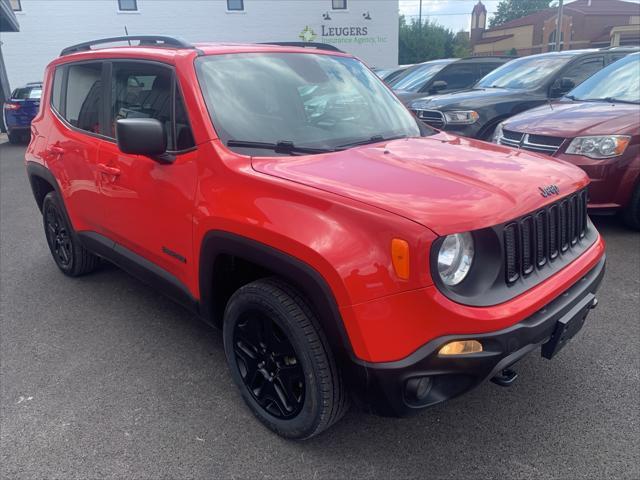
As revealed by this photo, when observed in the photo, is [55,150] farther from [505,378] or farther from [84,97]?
[505,378]

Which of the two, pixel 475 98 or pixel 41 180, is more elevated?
pixel 475 98

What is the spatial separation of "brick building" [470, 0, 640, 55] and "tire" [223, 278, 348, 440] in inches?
2041

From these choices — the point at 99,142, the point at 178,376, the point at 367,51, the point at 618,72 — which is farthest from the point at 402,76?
the point at 367,51

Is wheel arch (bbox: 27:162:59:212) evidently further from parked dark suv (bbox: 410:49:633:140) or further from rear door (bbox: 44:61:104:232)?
parked dark suv (bbox: 410:49:633:140)

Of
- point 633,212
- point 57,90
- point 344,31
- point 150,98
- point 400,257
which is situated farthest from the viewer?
point 344,31

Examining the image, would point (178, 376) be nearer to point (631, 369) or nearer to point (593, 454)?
point (593, 454)

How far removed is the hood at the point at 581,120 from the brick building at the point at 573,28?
156 ft

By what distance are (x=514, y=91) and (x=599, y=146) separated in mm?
2918

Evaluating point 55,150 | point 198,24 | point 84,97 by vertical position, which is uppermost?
point 198,24

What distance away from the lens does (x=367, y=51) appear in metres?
35.9

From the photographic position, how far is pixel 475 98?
7.05 meters

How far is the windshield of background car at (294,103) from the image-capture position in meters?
2.72

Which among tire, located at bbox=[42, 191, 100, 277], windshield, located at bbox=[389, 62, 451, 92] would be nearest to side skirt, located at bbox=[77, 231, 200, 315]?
tire, located at bbox=[42, 191, 100, 277]

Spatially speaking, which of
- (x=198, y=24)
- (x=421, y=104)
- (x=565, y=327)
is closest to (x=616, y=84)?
(x=421, y=104)
